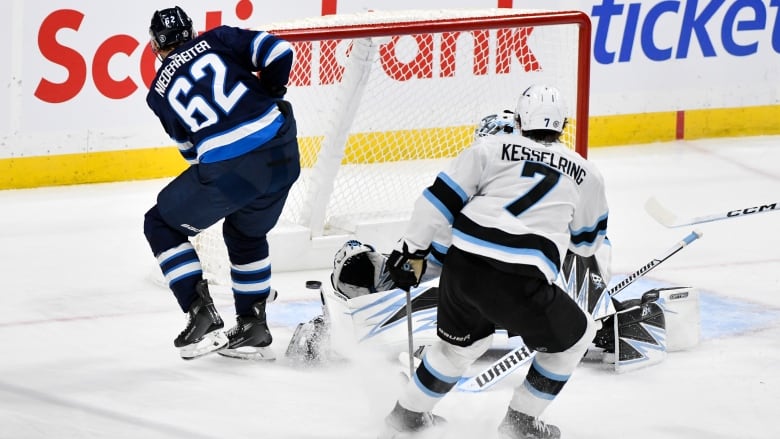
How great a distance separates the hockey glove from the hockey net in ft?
5.50

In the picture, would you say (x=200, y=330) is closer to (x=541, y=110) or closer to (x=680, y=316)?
(x=541, y=110)

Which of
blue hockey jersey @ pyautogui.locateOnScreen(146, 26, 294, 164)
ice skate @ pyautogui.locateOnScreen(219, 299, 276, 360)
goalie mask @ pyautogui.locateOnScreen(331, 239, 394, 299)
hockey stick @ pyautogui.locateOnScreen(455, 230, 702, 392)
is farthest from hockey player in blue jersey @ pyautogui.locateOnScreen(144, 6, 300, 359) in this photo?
hockey stick @ pyautogui.locateOnScreen(455, 230, 702, 392)

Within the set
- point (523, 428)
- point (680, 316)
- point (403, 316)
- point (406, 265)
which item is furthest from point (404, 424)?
point (680, 316)

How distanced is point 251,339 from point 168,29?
95 cm

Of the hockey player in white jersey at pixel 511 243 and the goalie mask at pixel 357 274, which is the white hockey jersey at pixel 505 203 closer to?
the hockey player in white jersey at pixel 511 243

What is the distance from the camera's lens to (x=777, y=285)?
16.6ft

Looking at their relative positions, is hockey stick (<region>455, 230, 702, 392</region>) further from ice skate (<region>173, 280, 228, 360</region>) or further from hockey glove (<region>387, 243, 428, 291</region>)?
ice skate (<region>173, 280, 228, 360</region>)

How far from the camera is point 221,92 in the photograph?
387 cm

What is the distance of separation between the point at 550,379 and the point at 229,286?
190cm

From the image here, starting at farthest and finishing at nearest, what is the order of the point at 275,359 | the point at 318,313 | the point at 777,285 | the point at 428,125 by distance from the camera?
the point at 428,125 < the point at 777,285 < the point at 318,313 < the point at 275,359

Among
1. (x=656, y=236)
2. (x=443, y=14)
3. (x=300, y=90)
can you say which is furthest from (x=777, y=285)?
(x=300, y=90)

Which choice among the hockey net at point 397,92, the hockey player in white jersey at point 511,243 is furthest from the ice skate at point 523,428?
the hockey net at point 397,92

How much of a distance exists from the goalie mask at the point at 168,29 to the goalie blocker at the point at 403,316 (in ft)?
2.63

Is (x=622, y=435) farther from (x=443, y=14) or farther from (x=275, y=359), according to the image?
(x=443, y=14)
